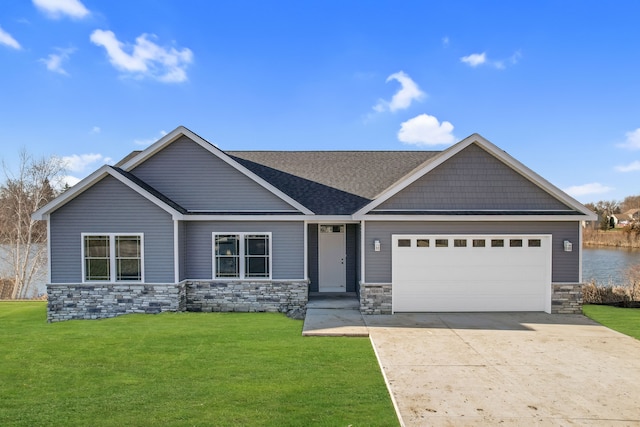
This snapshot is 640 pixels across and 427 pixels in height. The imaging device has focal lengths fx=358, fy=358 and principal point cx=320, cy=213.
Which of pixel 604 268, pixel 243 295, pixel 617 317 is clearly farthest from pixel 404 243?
pixel 604 268

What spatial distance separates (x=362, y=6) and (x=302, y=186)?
6.80 m

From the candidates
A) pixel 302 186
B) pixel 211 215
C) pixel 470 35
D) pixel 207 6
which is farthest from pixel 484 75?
pixel 211 215

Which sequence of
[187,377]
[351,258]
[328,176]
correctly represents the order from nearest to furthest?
[187,377], [351,258], [328,176]

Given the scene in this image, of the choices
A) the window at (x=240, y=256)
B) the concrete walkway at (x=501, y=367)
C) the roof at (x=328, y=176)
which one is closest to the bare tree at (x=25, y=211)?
the roof at (x=328, y=176)

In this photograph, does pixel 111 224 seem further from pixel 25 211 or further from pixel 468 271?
pixel 25 211

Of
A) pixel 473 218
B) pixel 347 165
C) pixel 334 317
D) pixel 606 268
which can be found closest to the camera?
pixel 334 317

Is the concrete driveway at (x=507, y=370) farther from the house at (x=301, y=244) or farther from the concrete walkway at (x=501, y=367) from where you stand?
the house at (x=301, y=244)

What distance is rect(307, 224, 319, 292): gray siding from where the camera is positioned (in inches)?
477

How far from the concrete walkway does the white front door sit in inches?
103

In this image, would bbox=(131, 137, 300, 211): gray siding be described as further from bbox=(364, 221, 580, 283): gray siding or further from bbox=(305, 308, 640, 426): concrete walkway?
bbox=(305, 308, 640, 426): concrete walkway

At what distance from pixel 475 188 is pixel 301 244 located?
5.12 metres

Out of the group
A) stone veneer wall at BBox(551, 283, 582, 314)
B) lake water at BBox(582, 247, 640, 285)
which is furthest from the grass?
lake water at BBox(582, 247, 640, 285)

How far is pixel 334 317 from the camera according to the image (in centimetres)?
918

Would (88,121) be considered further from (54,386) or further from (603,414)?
(603,414)
